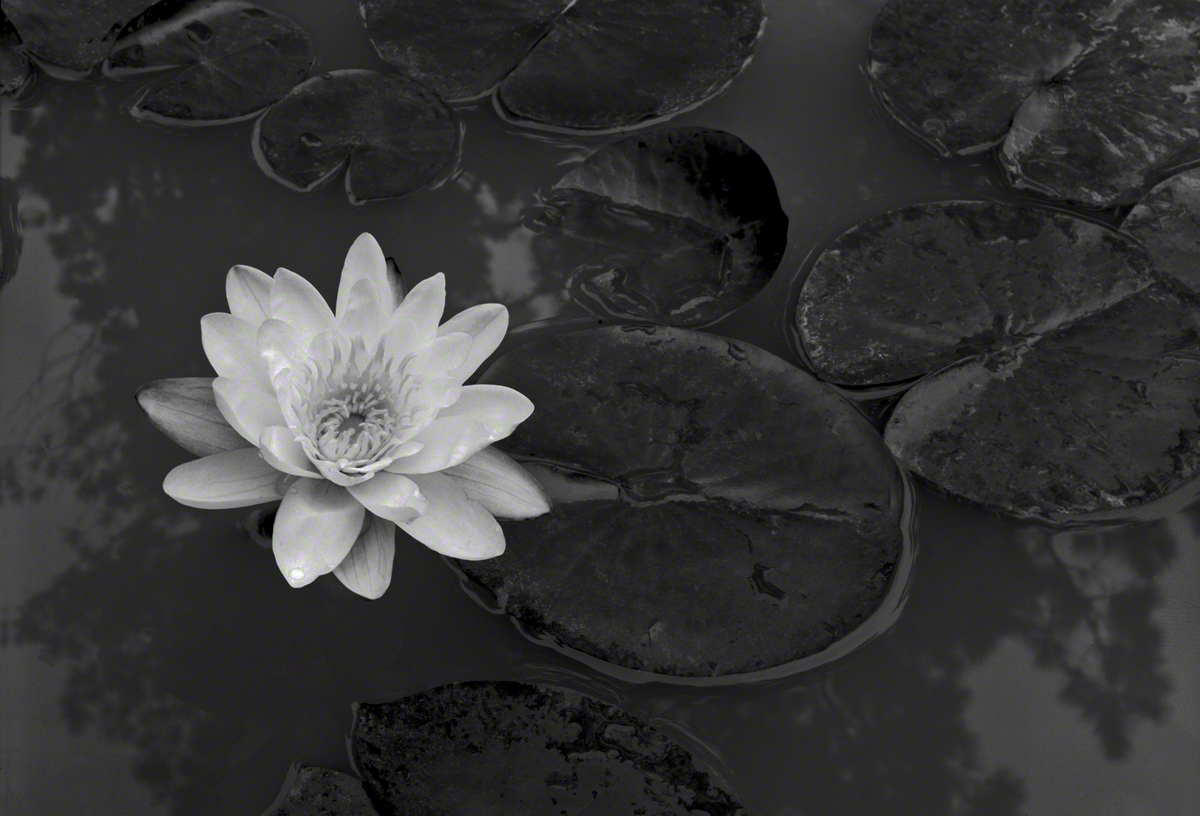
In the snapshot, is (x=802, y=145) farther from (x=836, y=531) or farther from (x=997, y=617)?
(x=997, y=617)

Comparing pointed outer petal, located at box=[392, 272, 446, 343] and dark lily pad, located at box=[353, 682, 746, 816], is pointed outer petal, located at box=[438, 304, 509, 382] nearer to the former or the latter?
pointed outer petal, located at box=[392, 272, 446, 343]

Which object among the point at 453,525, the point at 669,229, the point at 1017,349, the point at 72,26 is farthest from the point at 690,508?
the point at 72,26

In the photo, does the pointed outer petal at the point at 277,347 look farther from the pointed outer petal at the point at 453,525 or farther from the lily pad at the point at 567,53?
the lily pad at the point at 567,53

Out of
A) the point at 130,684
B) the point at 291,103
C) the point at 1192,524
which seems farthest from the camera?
the point at 291,103

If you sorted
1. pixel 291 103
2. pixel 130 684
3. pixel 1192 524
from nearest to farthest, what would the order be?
1. pixel 130 684
2. pixel 1192 524
3. pixel 291 103

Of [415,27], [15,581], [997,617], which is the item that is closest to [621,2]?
[415,27]
